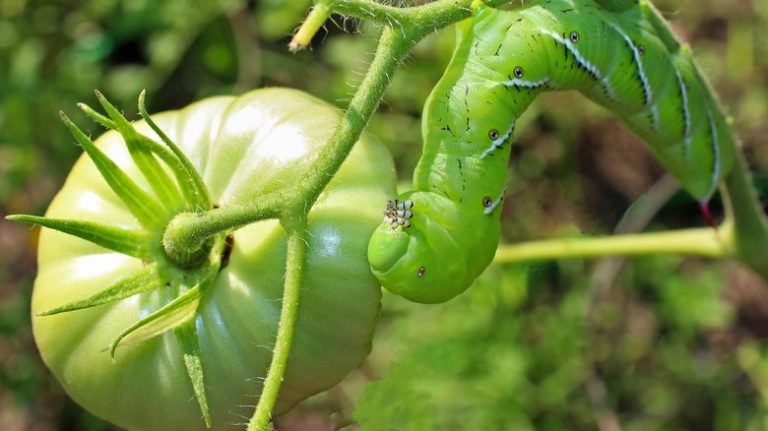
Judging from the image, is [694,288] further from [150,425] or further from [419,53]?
[150,425]

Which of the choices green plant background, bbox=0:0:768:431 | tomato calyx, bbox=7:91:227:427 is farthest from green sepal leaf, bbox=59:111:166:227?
green plant background, bbox=0:0:768:431

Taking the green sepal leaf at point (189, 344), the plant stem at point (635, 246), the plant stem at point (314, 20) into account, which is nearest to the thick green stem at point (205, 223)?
the green sepal leaf at point (189, 344)

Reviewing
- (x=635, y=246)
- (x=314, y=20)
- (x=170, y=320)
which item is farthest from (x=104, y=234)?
(x=635, y=246)

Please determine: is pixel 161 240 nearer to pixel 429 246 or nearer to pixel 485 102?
pixel 429 246

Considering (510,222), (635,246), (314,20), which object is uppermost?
(314,20)

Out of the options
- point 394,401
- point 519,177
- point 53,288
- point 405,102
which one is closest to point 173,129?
point 53,288
